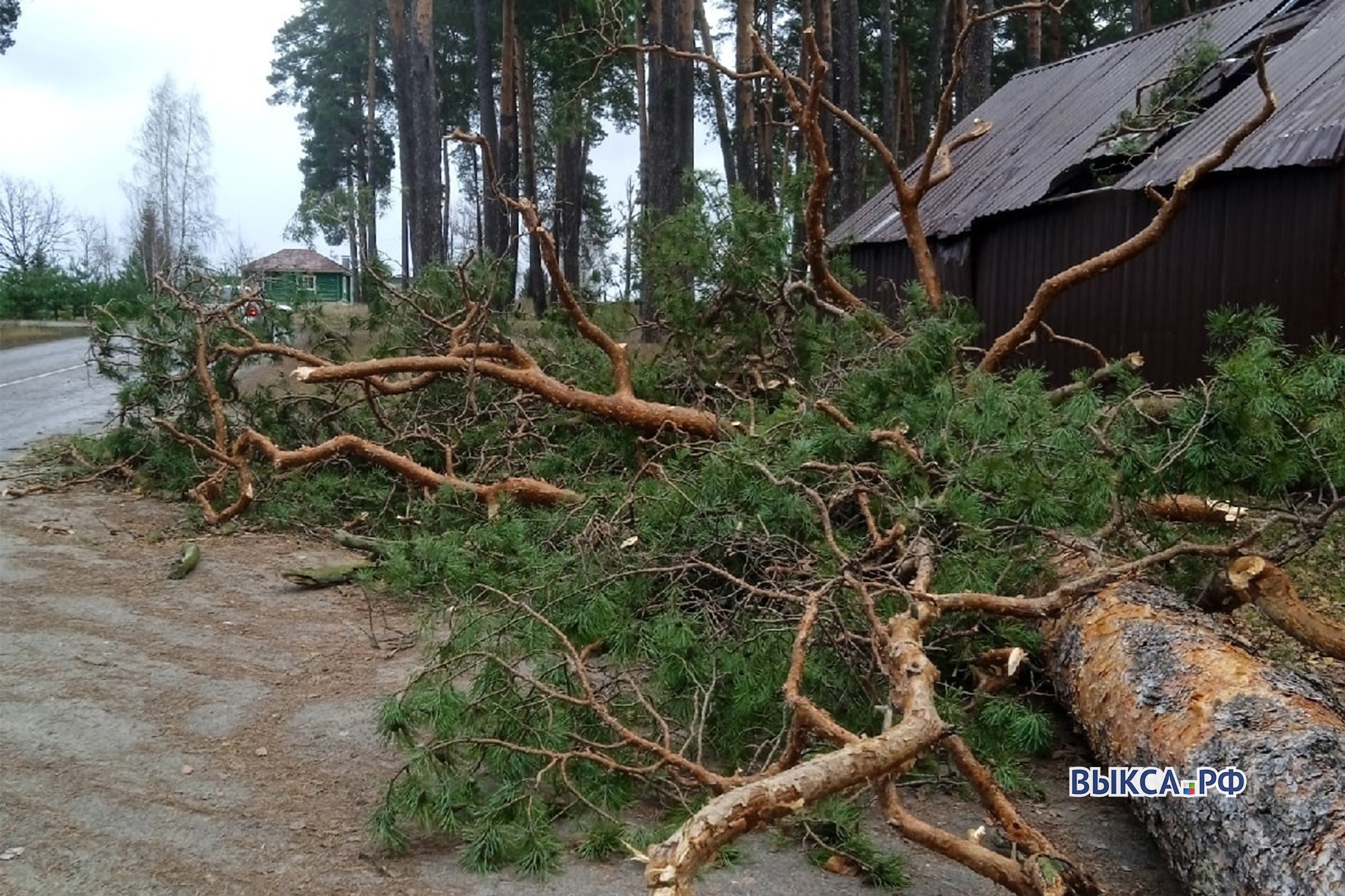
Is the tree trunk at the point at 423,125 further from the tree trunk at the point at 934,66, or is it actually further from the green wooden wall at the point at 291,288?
the tree trunk at the point at 934,66

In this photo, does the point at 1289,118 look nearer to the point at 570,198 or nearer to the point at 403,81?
the point at 403,81

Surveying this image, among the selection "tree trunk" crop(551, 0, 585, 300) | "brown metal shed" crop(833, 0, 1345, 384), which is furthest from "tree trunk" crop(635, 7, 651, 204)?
"brown metal shed" crop(833, 0, 1345, 384)

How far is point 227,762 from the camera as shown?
3854mm

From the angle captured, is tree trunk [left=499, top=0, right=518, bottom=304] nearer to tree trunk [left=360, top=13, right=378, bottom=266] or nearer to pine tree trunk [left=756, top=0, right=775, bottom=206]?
pine tree trunk [left=756, top=0, right=775, bottom=206]

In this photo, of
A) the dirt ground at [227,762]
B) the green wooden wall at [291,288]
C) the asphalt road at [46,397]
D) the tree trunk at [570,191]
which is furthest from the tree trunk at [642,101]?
the dirt ground at [227,762]

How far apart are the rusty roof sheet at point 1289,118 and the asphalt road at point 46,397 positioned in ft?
28.4

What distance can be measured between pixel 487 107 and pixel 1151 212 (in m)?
14.9

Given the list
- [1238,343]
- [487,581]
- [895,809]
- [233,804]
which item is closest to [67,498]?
[487,581]

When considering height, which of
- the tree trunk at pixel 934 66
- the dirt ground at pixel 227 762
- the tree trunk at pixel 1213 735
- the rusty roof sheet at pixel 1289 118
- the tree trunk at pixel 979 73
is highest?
the tree trunk at pixel 934 66

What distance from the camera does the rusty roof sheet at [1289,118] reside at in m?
7.31

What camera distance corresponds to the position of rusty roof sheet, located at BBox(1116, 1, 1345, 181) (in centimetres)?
731

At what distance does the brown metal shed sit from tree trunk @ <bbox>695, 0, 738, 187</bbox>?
1005 cm

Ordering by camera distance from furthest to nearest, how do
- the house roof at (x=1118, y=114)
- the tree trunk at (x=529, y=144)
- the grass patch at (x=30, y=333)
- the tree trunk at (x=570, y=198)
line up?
the tree trunk at (x=570, y=198) → the tree trunk at (x=529, y=144) → the grass patch at (x=30, y=333) → the house roof at (x=1118, y=114)

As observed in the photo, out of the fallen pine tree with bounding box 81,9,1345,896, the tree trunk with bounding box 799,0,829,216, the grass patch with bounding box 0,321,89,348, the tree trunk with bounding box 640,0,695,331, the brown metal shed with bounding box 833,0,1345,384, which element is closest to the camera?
the fallen pine tree with bounding box 81,9,1345,896
